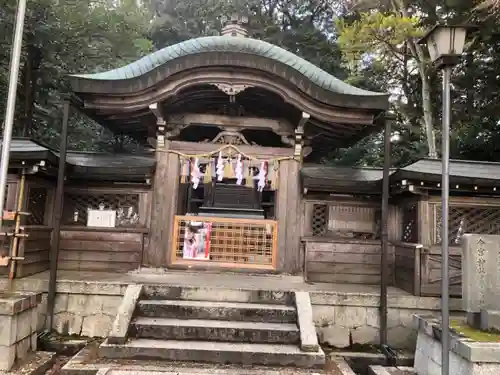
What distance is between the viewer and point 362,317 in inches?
282

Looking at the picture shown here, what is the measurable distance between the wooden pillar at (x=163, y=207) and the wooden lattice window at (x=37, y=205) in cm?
233

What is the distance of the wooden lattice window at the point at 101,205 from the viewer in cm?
907

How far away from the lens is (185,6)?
29.8 m

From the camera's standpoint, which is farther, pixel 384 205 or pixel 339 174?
pixel 339 174

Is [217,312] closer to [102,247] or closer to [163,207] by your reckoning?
[163,207]

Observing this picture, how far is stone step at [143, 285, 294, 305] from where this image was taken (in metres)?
6.88

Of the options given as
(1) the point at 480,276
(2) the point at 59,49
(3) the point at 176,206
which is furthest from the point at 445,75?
(2) the point at 59,49

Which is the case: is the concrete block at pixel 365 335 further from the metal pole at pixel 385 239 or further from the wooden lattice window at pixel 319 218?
the wooden lattice window at pixel 319 218

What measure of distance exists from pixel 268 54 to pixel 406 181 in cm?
394

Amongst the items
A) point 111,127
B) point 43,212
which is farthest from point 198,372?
point 111,127

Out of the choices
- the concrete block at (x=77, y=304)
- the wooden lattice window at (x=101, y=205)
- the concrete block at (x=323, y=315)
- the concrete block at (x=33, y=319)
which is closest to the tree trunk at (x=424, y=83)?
the concrete block at (x=323, y=315)

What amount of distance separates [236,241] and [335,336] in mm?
3029

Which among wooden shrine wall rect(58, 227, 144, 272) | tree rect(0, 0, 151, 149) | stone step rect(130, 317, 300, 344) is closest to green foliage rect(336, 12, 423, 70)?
tree rect(0, 0, 151, 149)

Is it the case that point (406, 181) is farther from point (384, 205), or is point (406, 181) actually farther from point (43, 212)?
point (43, 212)
